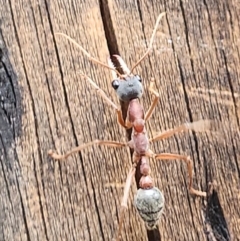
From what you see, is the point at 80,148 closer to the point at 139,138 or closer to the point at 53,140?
the point at 53,140

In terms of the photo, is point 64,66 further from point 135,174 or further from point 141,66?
point 135,174

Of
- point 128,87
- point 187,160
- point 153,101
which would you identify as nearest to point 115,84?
point 128,87

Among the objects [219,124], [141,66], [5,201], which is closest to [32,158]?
[5,201]

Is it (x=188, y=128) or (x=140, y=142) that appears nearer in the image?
(x=188, y=128)

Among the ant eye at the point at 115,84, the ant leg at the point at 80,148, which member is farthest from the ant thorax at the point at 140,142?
the ant eye at the point at 115,84

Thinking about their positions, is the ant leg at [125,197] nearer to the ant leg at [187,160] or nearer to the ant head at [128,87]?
the ant leg at [187,160]

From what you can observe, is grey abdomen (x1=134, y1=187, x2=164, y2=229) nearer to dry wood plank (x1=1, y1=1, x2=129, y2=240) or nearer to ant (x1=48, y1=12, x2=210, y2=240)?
ant (x1=48, y1=12, x2=210, y2=240)
